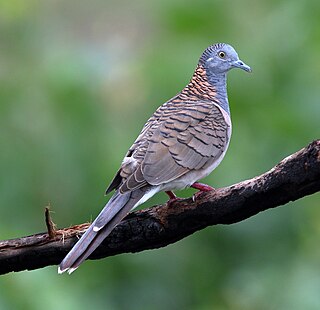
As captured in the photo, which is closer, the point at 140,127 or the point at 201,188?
the point at 201,188

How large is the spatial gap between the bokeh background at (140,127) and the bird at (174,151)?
0.69 meters

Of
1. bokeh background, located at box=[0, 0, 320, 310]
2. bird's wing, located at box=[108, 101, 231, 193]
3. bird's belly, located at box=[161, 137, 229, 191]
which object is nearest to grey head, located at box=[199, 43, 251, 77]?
bird's wing, located at box=[108, 101, 231, 193]

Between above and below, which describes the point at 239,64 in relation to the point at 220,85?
above

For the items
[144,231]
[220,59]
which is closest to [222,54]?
[220,59]

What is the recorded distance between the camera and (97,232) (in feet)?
14.9

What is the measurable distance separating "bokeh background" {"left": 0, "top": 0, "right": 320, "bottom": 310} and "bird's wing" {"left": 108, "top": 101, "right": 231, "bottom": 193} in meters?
0.87

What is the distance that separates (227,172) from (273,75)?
88 cm

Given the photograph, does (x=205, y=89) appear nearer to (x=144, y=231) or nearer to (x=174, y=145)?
(x=174, y=145)

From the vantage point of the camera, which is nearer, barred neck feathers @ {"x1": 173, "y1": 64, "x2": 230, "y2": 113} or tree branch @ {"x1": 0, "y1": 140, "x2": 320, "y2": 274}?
tree branch @ {"x1": 0, "y1": 140, "x2": 320, "y2": 274}

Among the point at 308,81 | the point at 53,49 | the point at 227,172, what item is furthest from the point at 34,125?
the point at 308,81

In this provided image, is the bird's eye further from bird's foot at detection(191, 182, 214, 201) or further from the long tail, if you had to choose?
the long tail

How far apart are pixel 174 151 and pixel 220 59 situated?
2.90 feet

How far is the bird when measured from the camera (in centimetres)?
460

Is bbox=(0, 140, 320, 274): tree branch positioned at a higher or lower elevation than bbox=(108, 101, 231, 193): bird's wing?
lower
